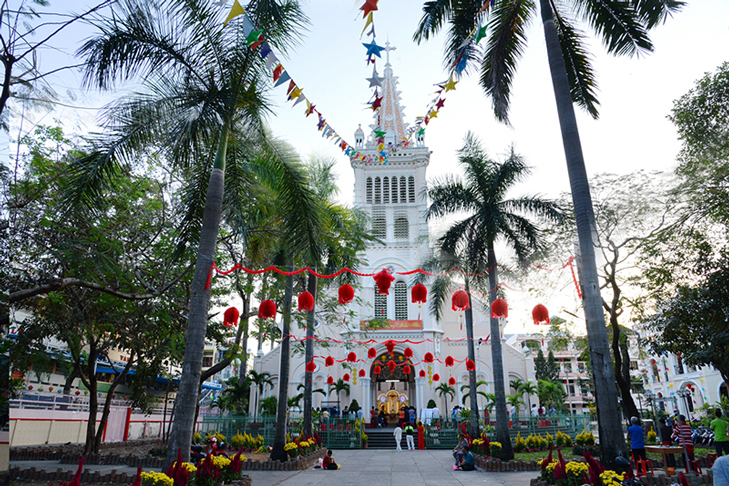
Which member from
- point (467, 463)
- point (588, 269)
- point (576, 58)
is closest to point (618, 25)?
point (576, 58)

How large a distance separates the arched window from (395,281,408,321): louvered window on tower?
3677 mm

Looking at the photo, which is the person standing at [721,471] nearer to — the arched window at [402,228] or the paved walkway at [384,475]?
the paved walkway at [384,475]

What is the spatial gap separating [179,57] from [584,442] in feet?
62.6

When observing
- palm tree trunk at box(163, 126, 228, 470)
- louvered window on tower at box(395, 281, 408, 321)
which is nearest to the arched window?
louvered window on tower at box(395, 281, 408, 321)

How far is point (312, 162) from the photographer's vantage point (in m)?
17.9

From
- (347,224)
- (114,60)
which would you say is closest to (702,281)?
(347,224)

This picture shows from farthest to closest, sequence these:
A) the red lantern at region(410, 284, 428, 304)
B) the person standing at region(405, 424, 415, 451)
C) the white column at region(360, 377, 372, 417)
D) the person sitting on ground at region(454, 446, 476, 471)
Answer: the white column at region(360, 377, 372, 417) < the person standing at region(405, 424, 415, 451) < the person sitting on ground at region(454, 446, 476, 471) < the red lantern at region(410, 284, 428, 304)

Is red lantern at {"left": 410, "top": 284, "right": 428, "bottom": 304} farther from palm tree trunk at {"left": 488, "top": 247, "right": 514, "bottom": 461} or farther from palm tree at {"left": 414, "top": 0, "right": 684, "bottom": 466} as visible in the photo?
palm tree at {"left": 414, "top": 0, "right": 684, "bottom": 466}

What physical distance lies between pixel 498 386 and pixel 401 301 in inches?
704

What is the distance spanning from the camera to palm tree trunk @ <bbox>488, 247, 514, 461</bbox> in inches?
555

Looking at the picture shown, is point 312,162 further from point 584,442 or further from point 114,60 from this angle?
point 584,442

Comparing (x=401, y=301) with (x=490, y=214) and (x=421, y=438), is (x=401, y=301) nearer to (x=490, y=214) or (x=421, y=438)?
(x=421, y=438)

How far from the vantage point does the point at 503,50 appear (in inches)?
396

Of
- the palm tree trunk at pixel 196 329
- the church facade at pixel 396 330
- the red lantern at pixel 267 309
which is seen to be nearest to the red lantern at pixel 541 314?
the red lantern at pixel 267 309
